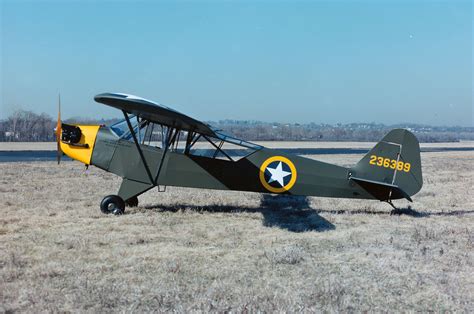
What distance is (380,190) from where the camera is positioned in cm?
915

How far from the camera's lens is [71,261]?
5539mm

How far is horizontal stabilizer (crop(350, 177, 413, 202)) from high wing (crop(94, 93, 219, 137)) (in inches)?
129

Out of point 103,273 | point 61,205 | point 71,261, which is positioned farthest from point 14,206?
point 103,273

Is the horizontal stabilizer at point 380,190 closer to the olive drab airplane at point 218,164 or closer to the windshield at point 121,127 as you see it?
the olive drab airplane at point 218,164

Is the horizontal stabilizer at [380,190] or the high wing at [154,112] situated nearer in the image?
the high wing at [154,112]

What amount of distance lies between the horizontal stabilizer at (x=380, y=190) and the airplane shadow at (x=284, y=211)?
1161 millimetres

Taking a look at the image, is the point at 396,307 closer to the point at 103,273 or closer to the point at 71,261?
the point at 103,273

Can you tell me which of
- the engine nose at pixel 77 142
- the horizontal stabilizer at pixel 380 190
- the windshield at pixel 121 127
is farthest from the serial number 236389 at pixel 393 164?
the engine nose at pixel 77 142

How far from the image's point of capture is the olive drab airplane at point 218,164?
9008mm

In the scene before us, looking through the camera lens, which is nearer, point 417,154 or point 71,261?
point 71,261

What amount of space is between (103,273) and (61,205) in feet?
16.6

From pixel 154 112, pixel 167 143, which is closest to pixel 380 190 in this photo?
pixel 167 143

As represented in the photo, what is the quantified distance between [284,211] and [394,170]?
255cm

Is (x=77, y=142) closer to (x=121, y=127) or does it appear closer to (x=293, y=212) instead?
(x=121, y=127)
